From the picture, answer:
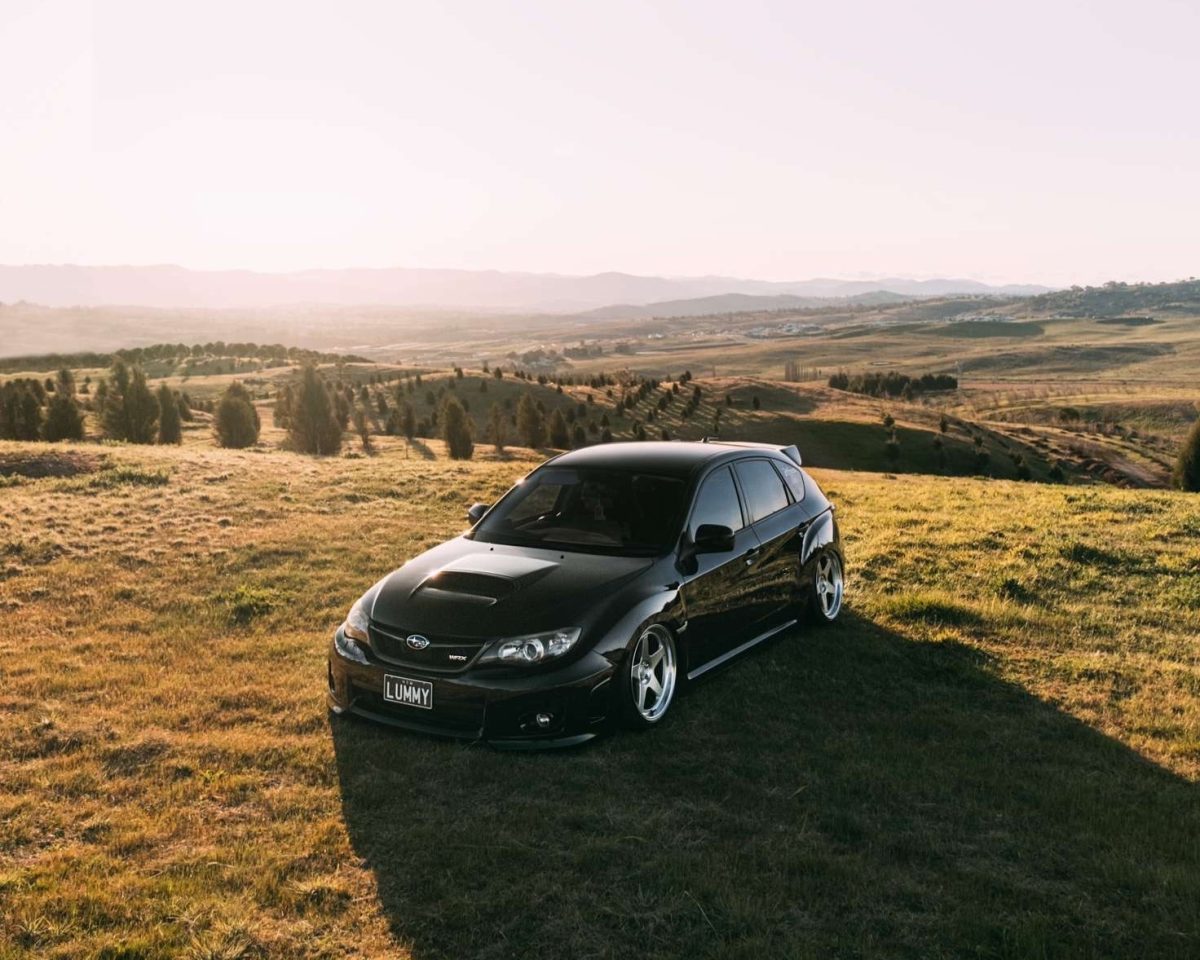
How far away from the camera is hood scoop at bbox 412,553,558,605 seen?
6.82 metres

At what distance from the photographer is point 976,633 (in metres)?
9.62

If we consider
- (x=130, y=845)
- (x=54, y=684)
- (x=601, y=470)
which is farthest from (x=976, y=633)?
(x=54, y=684)

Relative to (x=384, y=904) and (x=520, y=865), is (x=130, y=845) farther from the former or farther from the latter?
(x=520, y=865)

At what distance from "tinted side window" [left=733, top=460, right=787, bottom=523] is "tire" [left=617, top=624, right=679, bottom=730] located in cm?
191

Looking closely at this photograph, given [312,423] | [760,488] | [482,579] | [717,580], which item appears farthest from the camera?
[312,423]

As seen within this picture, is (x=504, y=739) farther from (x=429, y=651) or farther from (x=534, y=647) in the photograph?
(x=429, y=651)

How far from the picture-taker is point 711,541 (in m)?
7.52

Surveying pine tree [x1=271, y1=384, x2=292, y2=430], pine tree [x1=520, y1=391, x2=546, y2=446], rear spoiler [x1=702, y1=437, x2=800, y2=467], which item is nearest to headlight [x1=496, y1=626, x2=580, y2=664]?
rear spoiler [x1=702, y1=437, x2=800, y2=467]

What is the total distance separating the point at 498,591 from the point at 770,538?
2.98m

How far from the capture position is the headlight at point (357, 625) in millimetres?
6969

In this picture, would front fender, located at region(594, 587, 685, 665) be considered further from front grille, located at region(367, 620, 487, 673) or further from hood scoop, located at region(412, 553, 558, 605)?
front grille, located at region(367, 620, 487, 673)

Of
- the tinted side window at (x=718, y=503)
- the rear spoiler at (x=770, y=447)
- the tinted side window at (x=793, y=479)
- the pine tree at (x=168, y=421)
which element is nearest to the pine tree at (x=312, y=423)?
the pine tree at (x=168, y=421)

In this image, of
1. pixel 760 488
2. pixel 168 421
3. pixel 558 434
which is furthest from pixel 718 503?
pixel 558 434

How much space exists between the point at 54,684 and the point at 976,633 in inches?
346
